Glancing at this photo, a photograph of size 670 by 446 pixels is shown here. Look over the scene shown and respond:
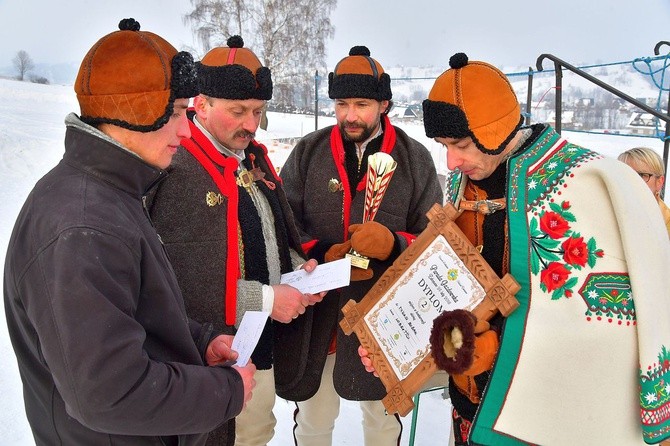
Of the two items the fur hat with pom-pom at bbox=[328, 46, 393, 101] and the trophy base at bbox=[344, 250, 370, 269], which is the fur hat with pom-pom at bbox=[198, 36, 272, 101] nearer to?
the fur hat with pom-pom at bbox=[328, 46, 393, 101]

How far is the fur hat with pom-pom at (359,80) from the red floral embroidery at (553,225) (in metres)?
1.34

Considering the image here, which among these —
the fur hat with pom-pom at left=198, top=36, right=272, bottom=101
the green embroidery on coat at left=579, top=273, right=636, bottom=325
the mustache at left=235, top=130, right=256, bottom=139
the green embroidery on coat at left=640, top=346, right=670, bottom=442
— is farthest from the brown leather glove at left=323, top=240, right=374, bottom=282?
the green embroidery on coat at left=640, top=346, right=670, bottom=442

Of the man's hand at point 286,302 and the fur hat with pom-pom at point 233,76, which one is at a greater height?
the fur hat with pom-pom at point 233,76

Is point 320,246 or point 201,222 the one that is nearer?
point 201,222

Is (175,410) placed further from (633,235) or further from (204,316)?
(633,235)

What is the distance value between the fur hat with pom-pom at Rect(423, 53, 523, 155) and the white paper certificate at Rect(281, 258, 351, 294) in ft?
2.37

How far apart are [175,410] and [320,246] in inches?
56.0

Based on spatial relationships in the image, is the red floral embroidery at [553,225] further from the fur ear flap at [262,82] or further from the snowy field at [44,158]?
the snowy field at [44,158]

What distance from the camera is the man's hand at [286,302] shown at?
86.1 inches

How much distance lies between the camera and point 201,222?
2098mm

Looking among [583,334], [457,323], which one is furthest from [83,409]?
[583,334]

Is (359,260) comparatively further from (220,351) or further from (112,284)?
(112,284)

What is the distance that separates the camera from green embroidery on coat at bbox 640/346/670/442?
56.4 inches

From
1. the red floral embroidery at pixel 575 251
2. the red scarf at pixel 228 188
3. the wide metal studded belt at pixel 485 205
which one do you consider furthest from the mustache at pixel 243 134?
the red floral embroidery at pixel 575 251
